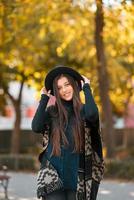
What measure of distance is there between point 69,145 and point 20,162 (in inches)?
850

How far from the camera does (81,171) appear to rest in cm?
564

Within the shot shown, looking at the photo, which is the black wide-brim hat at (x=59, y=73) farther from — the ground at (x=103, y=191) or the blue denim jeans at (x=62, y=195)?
the ground at (x=103, y=191)

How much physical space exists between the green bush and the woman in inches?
815

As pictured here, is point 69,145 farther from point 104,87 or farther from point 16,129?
point 16,129

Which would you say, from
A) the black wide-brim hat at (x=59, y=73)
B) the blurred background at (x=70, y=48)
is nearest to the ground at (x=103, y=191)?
the blurred background at (x=70, y=48)

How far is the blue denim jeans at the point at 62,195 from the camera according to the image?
5.60 metres

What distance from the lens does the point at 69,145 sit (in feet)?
18.4

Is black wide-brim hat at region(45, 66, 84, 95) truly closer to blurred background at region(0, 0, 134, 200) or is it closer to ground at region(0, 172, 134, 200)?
ground at region(0, 172, 134, 200)

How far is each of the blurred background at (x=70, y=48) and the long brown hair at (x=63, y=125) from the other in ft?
30.3

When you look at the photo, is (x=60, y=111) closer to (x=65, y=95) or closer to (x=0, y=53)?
(x=65, y=95)

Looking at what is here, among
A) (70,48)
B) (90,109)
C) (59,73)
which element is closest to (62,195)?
(90,109)

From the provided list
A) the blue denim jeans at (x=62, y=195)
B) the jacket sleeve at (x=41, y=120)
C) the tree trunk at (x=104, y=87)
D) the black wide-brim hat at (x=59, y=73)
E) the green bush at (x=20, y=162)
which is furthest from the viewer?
the green bush at (x=20, y=162)

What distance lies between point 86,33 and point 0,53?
4.43m

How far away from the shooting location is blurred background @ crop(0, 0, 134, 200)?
21234mm
